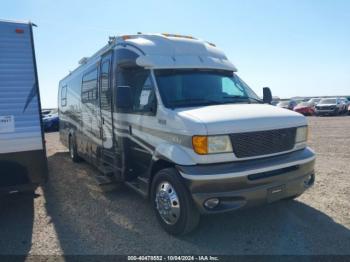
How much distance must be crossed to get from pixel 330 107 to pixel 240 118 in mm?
26363

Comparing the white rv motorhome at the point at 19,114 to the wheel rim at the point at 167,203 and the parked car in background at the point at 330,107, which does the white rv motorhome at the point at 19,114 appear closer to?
the wheel rim at the point at 167,203

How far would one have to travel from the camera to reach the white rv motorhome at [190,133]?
158 inches

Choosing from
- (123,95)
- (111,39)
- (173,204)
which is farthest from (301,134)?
(111,39)

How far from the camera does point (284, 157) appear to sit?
454 centimetres

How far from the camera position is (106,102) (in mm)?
6309

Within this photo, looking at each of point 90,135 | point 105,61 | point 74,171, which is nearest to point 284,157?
point 105,61

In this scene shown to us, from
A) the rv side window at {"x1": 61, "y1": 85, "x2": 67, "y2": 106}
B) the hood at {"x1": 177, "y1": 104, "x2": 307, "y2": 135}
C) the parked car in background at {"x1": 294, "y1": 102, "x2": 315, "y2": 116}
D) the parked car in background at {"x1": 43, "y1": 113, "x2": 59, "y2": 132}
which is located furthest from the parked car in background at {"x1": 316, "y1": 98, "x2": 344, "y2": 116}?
the hood at {"x1": 177, "y1": 104, "x2": 307, "y2": 135}

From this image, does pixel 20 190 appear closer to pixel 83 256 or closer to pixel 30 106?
pixel 30 106

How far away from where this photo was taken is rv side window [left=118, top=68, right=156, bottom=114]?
4930mm

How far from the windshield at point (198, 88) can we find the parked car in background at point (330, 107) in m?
24.7

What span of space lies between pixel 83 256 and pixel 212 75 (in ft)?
11.2

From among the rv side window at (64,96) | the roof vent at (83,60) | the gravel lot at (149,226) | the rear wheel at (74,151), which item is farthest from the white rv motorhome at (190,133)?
the rv side window at (64,96)

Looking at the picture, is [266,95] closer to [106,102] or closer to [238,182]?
[238,182]

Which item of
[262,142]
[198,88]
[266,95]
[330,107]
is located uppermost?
[198,88]
